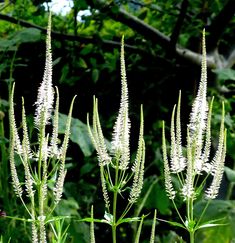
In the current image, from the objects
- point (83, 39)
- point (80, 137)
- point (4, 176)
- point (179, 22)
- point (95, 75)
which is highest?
point (179, 22)

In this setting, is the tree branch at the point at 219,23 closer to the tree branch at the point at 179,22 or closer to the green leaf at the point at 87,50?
the tree branch at the point at 179,22

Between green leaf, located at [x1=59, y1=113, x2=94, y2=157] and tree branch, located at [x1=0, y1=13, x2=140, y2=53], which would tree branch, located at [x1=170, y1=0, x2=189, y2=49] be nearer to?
tree branch, located at [x1=0, y1=13, x2=140, y2=53]

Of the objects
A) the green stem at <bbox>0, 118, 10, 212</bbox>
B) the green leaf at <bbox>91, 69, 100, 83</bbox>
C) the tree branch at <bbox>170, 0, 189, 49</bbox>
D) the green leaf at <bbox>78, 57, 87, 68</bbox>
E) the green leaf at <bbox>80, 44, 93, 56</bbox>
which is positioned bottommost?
the green stem at <bbox>0, 118, 10, 212</bbox>

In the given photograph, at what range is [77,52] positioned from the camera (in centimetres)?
493

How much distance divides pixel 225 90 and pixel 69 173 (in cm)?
149

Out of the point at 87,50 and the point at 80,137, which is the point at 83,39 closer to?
the point at 87,50

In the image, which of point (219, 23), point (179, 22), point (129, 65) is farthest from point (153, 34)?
point (219, 23)

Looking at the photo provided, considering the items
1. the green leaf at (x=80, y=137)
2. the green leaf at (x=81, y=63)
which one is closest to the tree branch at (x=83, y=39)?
the green leaf at (x=81, y=63)

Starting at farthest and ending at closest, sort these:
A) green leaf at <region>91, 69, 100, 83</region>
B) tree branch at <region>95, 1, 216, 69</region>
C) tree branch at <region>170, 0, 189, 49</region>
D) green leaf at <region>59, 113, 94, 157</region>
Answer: green leaf at <region>91, 69, 100, 83</region>, tree branch at <region>95, 1, 216, 69</region>, tree branch at <region>170, 0, 189, 49</region>, green leaf at <region>59, 113, 94, 157</region>

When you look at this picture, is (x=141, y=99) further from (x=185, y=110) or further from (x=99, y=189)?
(x=99, y=189)

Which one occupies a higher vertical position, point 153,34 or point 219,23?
point 219,23

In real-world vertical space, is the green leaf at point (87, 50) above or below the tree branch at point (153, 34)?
below

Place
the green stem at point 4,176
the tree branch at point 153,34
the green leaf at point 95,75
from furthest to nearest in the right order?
the green leaf at point 95,75 → the tree branch at point 153,34 → the green stem at point 4,176

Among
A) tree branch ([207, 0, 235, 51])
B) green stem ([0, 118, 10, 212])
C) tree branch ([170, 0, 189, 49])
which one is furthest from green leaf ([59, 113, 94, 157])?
tree branch ([207, 0, 235, 51])
